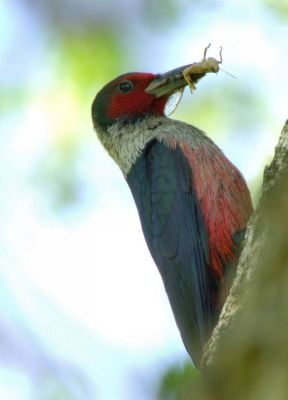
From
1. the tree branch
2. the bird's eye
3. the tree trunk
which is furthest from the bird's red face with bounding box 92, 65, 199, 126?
the tree trunk

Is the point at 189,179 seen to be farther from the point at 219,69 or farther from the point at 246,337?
the point at 246,337

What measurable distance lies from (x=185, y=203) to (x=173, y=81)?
126 cm

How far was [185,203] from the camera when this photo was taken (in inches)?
213

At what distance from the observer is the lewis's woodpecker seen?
4996 mm

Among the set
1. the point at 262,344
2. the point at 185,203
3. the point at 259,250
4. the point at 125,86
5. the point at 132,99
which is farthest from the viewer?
the point at 125,86

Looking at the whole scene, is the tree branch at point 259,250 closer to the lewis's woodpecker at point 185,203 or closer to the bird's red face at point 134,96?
the lewis's woodpecker at point 185,203

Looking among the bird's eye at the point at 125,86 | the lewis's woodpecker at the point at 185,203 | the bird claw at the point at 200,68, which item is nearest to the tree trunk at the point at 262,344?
the lewis's woodpecker at the point at 185,203

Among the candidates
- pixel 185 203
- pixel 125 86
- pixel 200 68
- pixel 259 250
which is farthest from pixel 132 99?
pixel 259 250

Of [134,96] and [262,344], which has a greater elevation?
[134,96]

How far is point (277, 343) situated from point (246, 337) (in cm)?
7

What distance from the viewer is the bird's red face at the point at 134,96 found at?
6395 millimetres

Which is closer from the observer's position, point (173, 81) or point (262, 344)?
point (262, 344)

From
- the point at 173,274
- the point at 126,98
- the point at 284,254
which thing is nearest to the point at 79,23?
the point at 126,98

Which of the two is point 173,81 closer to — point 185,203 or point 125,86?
point 125,86
